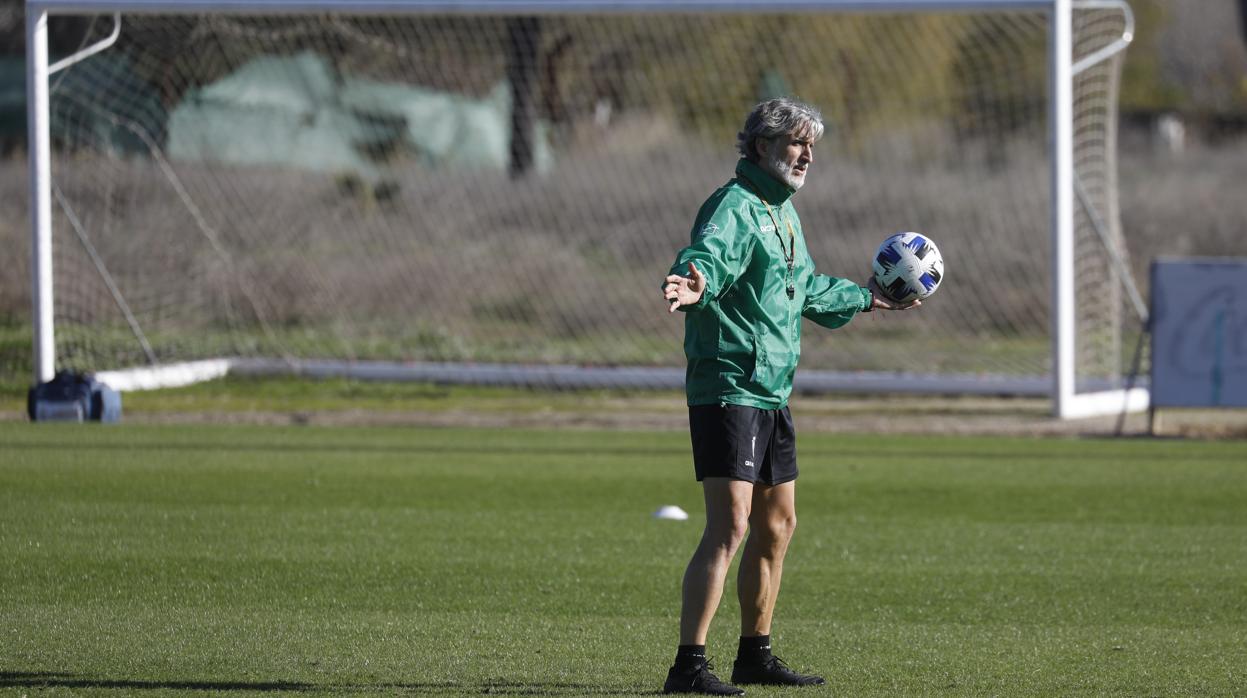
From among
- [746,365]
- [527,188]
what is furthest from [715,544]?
[527,188]

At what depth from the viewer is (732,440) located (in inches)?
213

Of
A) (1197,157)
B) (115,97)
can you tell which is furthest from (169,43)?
(1197,157)

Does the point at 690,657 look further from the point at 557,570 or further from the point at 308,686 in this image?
the point at 557,570

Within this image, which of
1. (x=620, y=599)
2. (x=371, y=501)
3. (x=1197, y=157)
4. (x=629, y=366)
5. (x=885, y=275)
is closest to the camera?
(x=885, y=275)

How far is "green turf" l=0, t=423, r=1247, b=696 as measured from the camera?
6.12 m

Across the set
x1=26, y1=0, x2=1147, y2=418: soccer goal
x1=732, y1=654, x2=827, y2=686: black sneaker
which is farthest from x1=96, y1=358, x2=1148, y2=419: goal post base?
x1=732, y1=654, x2=827, y2=686: black sneaker

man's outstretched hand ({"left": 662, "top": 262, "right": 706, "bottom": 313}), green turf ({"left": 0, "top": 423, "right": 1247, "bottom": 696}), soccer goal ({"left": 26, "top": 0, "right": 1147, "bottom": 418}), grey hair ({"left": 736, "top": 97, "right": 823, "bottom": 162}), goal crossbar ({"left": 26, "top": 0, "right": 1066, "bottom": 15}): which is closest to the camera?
man's outstretched hand ({"left": 662, "top": 262, "right": 706, "bottom": 313})

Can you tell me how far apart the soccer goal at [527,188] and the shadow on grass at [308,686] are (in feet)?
38.2

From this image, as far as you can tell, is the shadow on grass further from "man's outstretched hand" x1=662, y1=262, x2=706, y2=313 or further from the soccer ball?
the soccer ball

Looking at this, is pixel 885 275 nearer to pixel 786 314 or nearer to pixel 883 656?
pixel 786 314

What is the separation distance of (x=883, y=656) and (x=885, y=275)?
149 centimetres

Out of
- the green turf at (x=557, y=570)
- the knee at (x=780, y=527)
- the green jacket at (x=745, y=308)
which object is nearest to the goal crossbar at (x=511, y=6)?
the green turf at (x=557, y=570)

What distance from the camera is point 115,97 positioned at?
59.8ft

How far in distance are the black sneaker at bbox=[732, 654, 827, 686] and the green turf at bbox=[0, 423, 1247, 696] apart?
0.39 ft
